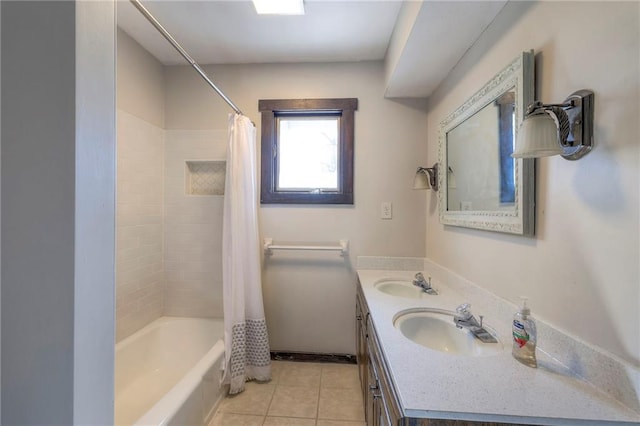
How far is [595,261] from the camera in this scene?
72 cm

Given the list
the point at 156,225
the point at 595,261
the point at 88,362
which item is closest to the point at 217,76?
the point at 156,225

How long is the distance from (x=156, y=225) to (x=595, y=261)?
97.6 inches

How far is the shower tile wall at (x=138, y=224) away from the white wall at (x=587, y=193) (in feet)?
7.25

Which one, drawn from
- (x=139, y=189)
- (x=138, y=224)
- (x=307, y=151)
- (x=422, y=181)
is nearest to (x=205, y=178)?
(x=139, y=189)

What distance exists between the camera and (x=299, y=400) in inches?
66.2

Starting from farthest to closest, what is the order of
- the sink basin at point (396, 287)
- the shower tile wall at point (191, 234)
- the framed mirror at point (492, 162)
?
the shower tile wall at point (191, 234) → the sink basin at point (396, 287) → the framed mirror at point (492, 162)

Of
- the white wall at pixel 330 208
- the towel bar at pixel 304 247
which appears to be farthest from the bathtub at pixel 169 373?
the towel bar at pixel 304 247

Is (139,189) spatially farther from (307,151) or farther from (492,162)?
(492,162)

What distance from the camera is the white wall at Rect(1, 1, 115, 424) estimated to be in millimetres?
433

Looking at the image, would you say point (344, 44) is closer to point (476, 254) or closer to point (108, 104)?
point (476, 254)

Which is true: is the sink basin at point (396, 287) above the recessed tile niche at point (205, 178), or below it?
below

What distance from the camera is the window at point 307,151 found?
6.79 ft

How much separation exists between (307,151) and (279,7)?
3.14 feet

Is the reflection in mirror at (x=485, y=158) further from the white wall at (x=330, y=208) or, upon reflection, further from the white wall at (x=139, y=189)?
the white wall at (x=139, y=189)
